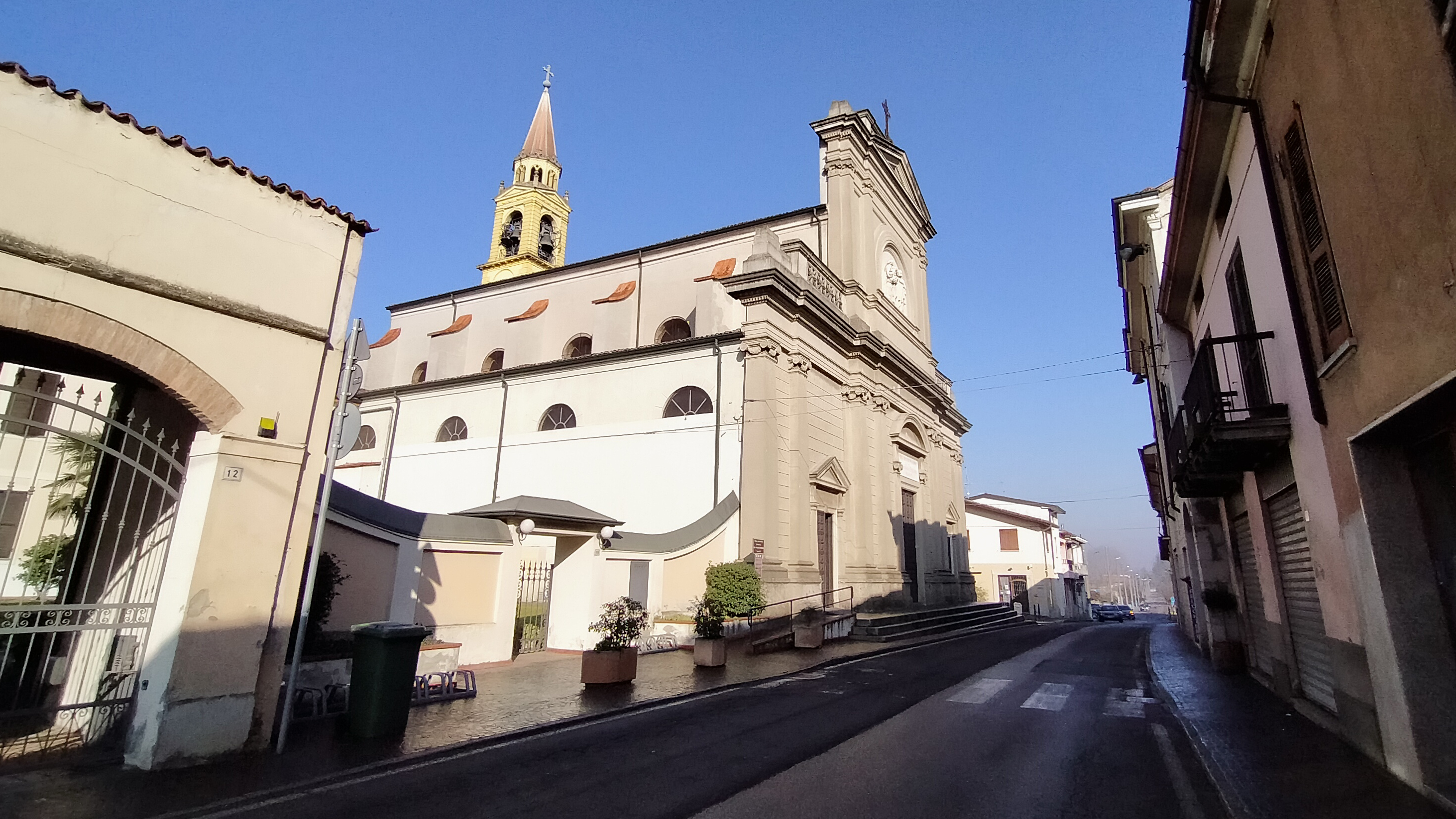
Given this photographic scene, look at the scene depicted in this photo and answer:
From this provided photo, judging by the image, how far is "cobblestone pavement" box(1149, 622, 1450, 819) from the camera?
14.6 ft

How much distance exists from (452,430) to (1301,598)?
83.6 ft

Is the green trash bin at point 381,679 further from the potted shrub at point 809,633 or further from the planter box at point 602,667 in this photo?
the potted shrub at point 809,633

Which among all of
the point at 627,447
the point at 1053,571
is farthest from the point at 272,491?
the point at 1053,571

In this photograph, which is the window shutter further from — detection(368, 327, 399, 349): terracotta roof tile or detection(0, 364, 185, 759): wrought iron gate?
detection(368, 327, 399, 349): terracotta roof tile

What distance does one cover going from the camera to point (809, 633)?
1538 cm

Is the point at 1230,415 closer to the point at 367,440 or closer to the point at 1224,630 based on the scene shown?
the point at 1224,630

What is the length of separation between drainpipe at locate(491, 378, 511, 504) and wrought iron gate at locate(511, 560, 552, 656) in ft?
35.1

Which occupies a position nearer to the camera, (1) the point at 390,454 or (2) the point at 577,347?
(2) the point at 577,347

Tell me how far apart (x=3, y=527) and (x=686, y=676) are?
10.3 meters

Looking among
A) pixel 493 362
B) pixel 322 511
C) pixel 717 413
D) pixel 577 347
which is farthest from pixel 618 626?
pixel 493 362

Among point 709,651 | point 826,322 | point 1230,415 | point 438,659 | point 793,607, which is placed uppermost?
point 826,322

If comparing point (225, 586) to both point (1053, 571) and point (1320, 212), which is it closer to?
point (1320, 212)

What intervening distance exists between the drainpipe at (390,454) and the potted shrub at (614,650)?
20.2 m

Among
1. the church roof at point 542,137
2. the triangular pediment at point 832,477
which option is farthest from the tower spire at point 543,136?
the triangular pediment at point 832,477
